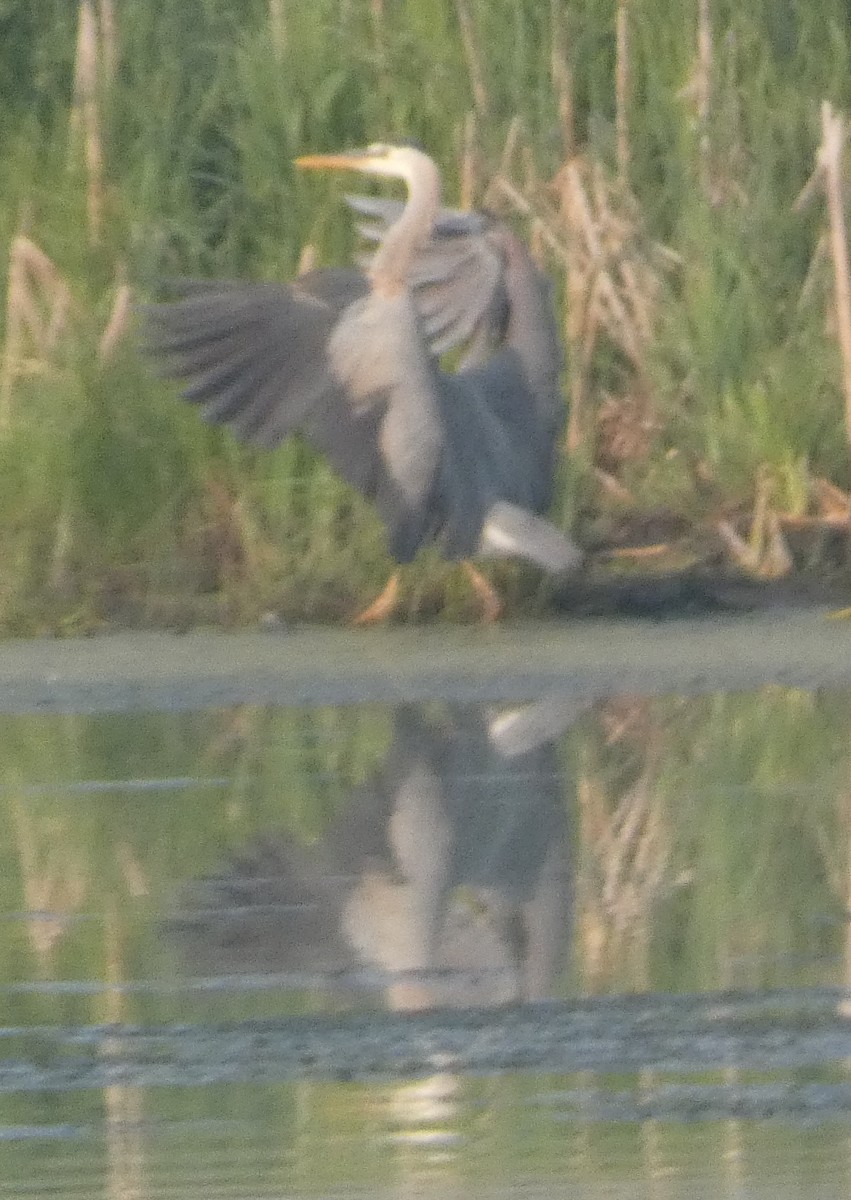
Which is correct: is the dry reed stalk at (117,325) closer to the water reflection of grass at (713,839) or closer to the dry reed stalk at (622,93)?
the dry reed stalk at (622,93)

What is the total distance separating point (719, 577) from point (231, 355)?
1.55m

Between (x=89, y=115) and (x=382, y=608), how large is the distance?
2137 mm

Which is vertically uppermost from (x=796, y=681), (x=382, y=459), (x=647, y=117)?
(x=647, y=117)

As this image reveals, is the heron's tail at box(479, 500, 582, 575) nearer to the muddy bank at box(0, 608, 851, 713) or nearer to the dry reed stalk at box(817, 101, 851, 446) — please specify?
the muddy bank at box(0, 608, 851, 713)

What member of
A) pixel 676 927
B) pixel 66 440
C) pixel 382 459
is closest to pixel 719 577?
pixel 382 459

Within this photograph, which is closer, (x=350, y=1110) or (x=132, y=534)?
(x=350, y=1110)

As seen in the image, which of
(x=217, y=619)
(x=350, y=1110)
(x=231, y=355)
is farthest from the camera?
(x=217, y=619)

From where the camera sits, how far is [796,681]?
24.6ft

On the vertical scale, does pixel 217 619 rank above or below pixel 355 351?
below

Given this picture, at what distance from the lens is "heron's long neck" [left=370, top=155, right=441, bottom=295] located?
796 cm

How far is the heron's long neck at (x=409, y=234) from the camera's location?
796 cm

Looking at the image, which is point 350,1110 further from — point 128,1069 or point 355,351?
point 355,351

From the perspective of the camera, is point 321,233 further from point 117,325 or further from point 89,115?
point 89,115

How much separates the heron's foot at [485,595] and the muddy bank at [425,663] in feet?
0.21
